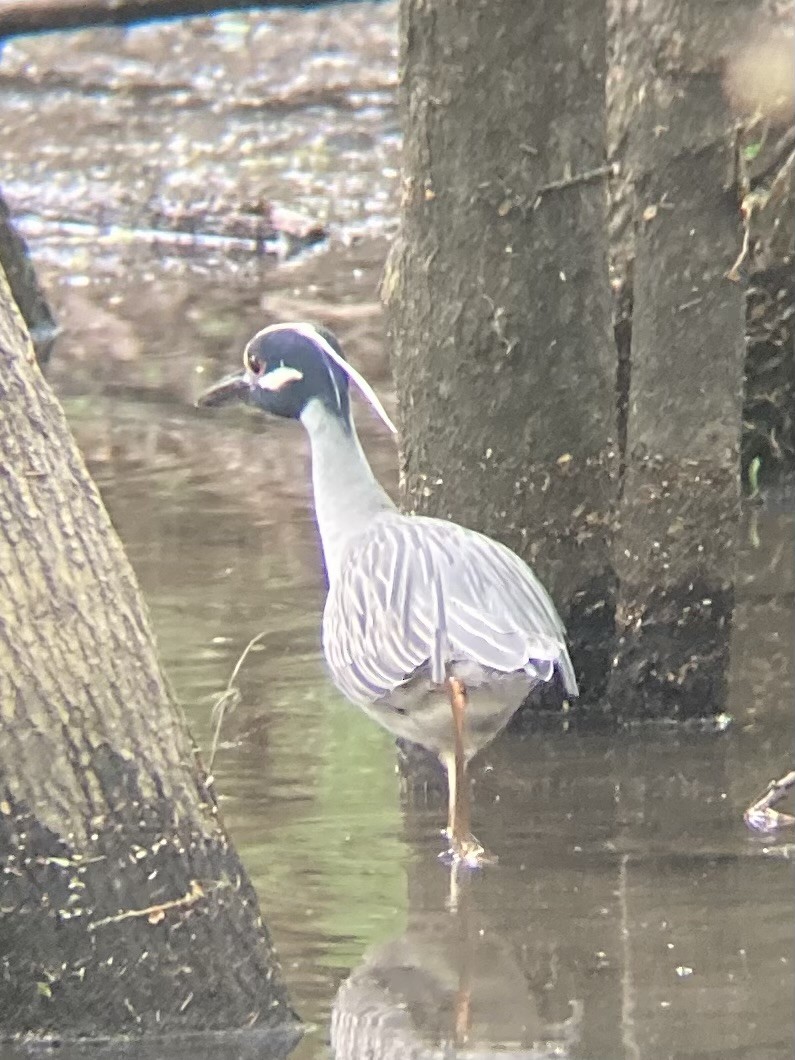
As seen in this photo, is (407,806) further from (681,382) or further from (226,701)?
(681,382)

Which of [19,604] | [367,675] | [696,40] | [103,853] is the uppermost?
[696,40]

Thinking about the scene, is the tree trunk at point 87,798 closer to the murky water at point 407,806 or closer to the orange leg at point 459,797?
the murky water at point 407,806

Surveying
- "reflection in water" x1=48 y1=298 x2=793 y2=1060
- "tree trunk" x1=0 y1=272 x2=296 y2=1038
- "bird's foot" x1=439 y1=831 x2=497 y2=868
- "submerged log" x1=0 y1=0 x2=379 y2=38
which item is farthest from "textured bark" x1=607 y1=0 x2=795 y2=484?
"tree trunk" x1=0 y1=272 x2=296 y2=1038

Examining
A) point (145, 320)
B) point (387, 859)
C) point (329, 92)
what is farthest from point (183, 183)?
point (387, 859)

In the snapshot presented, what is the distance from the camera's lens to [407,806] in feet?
19.3

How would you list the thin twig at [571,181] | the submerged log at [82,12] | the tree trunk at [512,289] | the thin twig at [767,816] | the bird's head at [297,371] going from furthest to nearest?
the submerged log at [82,12] < the bird's head at [297,371] < the thin twig at [571,181] < the tree trunk at [512,289] < the thin twig at [767,816]

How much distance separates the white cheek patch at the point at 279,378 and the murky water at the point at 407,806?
0.98 m

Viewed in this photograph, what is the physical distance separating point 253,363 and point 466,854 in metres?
1.55

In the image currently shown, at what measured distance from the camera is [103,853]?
430cm

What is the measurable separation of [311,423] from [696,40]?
1.42m

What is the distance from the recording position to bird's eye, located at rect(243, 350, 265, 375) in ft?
20.2

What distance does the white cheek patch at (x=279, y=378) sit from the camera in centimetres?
609

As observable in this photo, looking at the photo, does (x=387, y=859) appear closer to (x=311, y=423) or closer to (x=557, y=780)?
(x=557, y=780)

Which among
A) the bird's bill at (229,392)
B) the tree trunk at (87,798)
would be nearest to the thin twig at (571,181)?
the bird's bill at (229,392)
